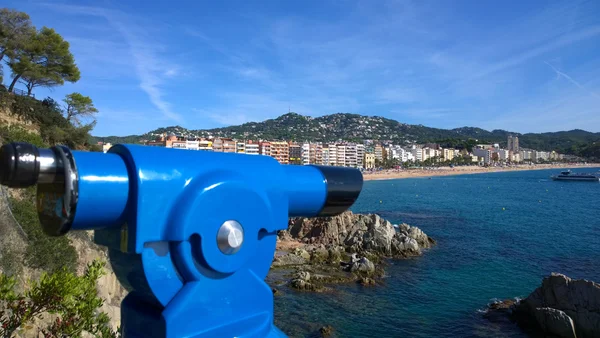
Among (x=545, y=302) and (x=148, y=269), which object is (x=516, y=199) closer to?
(x=545, y=302)

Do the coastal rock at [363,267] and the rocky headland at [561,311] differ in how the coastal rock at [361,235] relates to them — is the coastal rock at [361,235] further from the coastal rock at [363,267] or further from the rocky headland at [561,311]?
the rocky headland at [561,311]

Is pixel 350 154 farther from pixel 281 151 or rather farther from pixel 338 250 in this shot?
pixel 338 250

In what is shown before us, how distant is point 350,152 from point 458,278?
350 feet

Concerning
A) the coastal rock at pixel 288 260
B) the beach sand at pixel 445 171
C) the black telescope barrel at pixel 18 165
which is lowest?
the coastal rock at pixel 288 260

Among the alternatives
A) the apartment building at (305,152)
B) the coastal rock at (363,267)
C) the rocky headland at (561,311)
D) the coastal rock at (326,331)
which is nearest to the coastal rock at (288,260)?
the coastal rock at (363,267)

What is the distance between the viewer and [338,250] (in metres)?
24.2

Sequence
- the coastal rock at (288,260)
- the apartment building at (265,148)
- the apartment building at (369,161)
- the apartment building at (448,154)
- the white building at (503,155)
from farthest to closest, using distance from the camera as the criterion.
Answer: the white building at (503,155) → the apartment building at (448,154) → the apartment building at (369,161) → the apartment building at (265,148) → the coastal rock at (288,260)

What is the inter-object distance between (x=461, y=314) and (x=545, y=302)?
9.20 feet

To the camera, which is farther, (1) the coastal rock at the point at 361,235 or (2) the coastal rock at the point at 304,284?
(1) the coastal rock at the point at 361,235

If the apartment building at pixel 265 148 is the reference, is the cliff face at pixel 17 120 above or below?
below

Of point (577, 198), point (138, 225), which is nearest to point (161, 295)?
point (138, 225)

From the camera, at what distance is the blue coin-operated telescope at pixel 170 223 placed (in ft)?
4.74

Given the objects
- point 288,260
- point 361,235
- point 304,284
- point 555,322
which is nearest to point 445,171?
point 361,235

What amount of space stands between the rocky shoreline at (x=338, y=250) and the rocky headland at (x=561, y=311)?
6.24 m
